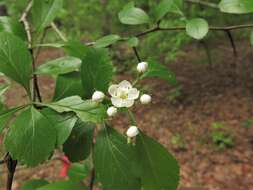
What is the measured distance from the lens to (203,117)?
11.9 feet

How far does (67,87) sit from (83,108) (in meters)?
0.10

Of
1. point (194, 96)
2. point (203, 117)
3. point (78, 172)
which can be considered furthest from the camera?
point (194, 96)

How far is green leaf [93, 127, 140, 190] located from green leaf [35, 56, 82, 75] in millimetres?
142

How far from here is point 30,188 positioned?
0.94m

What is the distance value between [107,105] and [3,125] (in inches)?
6.4

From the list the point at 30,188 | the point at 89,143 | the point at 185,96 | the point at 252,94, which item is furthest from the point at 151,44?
the point at 89,143

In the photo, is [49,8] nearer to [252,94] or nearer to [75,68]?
[75,68]

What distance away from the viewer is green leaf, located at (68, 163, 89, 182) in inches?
40.8

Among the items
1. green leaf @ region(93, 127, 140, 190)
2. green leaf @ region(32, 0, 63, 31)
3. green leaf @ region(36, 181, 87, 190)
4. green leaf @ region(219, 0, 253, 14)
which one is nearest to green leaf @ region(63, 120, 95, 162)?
green leaf @ region(93, 127, 140, 190)

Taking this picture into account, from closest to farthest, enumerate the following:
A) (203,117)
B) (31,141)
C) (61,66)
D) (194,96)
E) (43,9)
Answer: (31,141) < (61,66) < (43,9) < (203,117) < (194,96)

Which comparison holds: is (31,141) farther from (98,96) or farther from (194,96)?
(194,96)

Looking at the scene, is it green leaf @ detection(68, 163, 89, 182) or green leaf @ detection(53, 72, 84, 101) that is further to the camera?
green leaf @ detection(68, 163, 89, 182)

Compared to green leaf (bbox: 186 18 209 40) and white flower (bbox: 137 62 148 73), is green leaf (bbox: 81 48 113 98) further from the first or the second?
green leaf (bbox: 186 18 209 40)

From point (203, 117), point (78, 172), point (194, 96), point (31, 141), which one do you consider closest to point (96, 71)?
point (31, 141)
